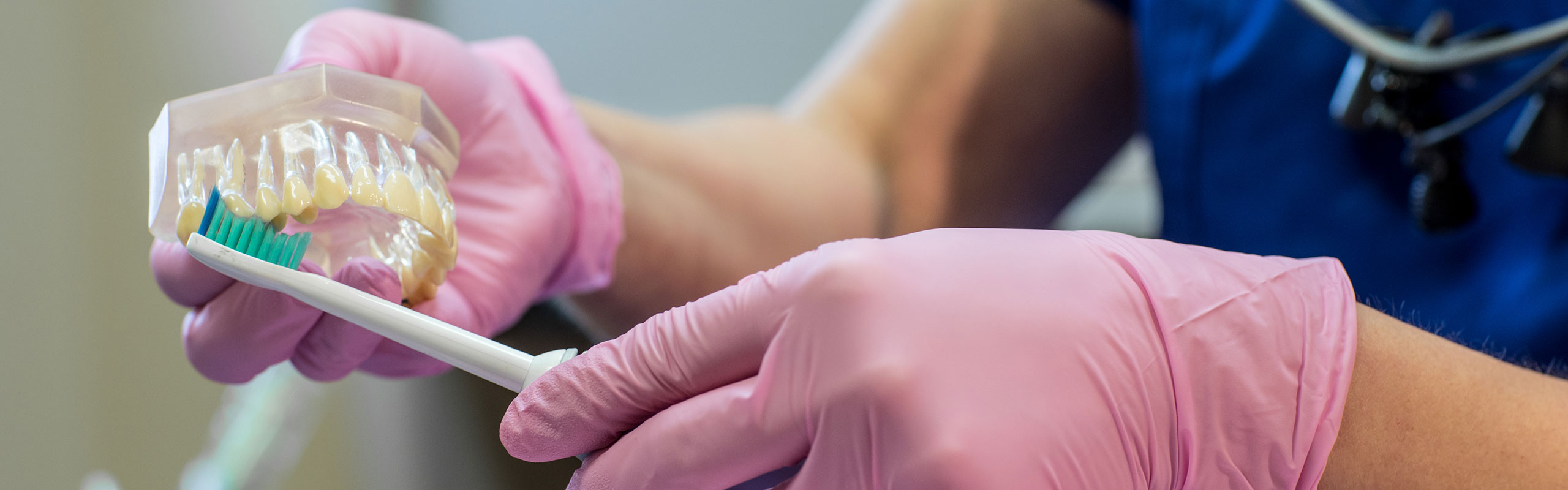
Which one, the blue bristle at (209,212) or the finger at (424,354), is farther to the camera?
the finger at (424,354)

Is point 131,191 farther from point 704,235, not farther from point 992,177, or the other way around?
point 992,177

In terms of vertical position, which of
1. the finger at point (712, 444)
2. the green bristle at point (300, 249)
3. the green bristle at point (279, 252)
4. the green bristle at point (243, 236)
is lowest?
the finger at point (712, 444)

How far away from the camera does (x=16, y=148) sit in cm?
78

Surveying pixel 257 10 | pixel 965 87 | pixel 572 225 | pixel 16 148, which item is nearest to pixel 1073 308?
pixel 572 225

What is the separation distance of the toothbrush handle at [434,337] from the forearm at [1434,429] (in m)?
0.37

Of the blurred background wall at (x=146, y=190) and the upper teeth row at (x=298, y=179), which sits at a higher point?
the upper teeth row at (x=298, y=179)

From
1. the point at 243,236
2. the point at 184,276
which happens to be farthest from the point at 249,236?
the point at 184,276

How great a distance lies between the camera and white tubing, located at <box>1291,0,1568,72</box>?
0.57m

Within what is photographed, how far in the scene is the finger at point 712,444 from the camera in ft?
1.23

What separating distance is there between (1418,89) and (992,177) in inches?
16.8

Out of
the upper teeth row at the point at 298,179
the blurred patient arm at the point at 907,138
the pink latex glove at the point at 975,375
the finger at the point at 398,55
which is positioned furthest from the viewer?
the blurred patient arm at the point at 907,138

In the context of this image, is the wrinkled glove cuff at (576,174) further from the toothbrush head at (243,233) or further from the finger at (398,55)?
the toothbrush head at (243,233)

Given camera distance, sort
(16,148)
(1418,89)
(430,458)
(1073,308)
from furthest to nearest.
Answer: (430,458) → (16,148) → (1418,89) → (1073,308)

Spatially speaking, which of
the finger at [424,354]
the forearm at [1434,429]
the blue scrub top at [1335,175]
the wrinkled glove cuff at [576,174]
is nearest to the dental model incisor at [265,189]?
the finger at [424,354]
